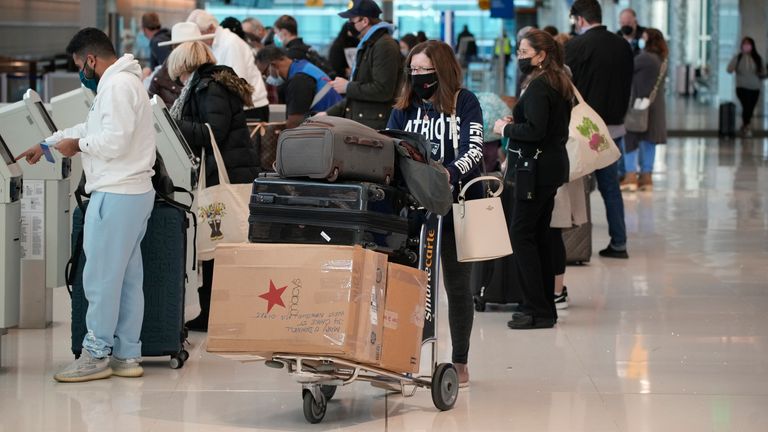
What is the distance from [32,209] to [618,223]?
491 centimetres

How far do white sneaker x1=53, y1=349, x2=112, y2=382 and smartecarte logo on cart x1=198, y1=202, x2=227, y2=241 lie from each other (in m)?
1.35

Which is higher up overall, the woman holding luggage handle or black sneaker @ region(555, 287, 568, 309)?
the woman holding luggage handle

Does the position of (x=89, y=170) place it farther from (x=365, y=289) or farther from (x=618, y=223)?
(x=618, y=223)

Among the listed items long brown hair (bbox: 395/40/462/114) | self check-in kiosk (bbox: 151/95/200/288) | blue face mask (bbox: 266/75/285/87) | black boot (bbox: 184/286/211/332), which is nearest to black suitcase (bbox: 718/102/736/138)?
blue face mask (bbox: 266/75/285/87)

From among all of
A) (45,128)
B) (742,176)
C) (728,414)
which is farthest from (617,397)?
(742,176)

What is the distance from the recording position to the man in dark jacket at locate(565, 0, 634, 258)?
1062cm

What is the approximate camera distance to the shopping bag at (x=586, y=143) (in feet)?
27.9

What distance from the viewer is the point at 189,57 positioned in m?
7.60

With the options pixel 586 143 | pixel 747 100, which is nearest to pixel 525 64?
pixel 586 143

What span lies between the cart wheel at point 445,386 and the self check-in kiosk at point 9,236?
7.31ft

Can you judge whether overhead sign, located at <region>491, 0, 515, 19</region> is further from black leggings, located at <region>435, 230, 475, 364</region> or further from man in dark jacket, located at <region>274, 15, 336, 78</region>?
black leggings, located at <region>435, 230, 475, 364</region>

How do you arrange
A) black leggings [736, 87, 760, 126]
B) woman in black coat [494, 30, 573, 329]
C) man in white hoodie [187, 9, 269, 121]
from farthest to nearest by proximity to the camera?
black leggings [736, 87, 760, 126]
man in white hoodie [187, 9, 269, 121]
woman in black coat [494, 30, 573, 329]

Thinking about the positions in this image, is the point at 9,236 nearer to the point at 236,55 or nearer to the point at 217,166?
the point at 217,166

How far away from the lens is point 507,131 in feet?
24.5
